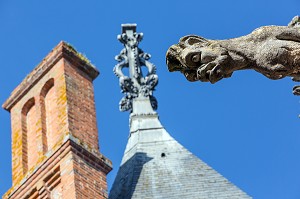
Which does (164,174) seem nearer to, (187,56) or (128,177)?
(128,177)

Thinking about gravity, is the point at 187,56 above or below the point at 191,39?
below

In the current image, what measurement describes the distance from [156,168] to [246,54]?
2016cm

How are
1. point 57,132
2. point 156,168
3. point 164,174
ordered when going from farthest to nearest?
point 156,168 < point 164,174 < point 57,132

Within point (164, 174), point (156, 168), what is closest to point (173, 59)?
point (164, 174)

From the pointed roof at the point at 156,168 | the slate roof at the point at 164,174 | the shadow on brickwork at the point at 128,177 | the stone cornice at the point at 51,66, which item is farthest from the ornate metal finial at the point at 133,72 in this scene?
the stone cornice at the point at 51,66

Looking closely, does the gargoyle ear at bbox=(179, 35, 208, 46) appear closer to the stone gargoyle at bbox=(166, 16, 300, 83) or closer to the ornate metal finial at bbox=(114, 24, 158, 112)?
the stone gargoyle at bbox=(166, 16, 300, 83)

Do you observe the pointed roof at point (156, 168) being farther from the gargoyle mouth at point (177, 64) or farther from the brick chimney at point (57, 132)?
the gargoyle mouth at point (177, 64)

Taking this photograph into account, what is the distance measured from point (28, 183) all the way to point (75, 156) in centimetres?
128

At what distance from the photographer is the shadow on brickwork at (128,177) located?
2381 cm

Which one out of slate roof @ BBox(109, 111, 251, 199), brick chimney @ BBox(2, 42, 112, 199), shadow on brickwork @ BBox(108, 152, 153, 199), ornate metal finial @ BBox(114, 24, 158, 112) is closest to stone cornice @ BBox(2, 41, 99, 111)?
brick chimney @ BBox(2, 42, 112, 199)

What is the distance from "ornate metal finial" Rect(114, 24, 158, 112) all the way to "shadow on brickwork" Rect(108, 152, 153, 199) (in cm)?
268

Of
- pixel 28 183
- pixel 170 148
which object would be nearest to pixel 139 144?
pixel 170 148

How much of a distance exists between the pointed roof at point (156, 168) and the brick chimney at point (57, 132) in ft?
6.11

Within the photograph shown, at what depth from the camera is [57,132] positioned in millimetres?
22703
